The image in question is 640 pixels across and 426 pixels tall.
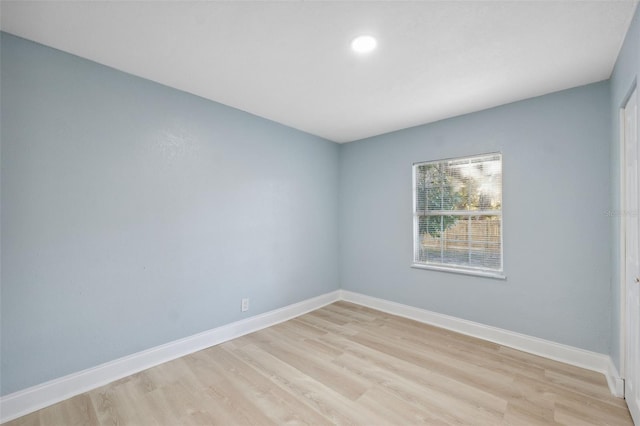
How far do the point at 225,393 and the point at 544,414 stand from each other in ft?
7.30

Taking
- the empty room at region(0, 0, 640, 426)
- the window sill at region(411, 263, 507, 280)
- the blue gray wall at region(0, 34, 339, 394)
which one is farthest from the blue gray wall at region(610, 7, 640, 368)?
the blue gray wall at region(0, 34, 339, 394)

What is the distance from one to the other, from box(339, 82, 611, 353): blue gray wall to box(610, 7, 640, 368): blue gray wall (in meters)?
0.12

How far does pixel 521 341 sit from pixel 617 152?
186 centimetres

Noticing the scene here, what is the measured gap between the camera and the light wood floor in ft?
5.79

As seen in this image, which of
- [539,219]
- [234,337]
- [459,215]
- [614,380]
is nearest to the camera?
[614,380]

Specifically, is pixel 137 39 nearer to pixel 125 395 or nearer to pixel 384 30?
pixel 384 30

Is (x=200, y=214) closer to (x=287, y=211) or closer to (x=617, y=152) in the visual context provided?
(x=287, y=211)

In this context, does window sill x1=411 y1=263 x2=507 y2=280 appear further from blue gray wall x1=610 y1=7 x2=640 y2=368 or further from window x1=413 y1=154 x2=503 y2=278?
blue gray wall x1=610 y1=7 x2=640 y2=368

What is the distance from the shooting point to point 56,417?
1.75 metres

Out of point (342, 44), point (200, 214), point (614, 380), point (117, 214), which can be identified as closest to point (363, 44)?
point (342, 44)

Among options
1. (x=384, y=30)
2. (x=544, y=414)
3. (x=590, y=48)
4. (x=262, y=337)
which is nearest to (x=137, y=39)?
(x=384, y=30)

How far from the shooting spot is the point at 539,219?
260 centimetres

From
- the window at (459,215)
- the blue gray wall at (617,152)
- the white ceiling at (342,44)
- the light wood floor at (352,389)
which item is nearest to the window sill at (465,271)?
the window at (459,215)

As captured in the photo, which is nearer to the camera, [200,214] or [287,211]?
[200,214]
